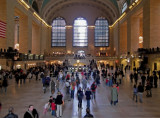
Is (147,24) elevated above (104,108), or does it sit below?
above

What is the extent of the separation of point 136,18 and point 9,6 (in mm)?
22134

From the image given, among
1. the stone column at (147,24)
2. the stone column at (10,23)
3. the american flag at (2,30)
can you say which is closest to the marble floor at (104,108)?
the american flag at (2,30)

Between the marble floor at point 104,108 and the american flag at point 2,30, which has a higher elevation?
the american flag at point 2,30

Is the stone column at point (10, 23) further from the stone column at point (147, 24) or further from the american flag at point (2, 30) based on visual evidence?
the stone column at point (147, 24)

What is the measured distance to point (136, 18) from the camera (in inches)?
1273

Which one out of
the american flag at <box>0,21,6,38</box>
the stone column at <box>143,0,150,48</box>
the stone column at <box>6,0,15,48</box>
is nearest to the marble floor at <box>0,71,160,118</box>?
the american flag at <box>0,21,6,38</box>

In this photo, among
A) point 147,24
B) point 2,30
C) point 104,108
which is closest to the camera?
point 104,108

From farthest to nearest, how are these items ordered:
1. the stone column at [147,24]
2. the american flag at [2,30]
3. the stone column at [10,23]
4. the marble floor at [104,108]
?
the stone column at [147,24] < the stone column at [10,23] < the american flag at [2,30] < the marble floor at [104,108]

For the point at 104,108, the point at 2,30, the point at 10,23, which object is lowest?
the point at 104,108

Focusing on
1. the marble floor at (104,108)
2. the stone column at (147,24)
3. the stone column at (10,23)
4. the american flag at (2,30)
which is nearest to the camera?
the marble floor at (104,108)

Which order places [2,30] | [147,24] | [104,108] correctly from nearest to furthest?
[104,108]
[2,30]
[147,24]

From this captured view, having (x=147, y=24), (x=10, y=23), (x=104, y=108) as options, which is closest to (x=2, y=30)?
(x=10, y=23)

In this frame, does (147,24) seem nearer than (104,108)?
No

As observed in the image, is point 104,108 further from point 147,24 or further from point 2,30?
point 147,24
